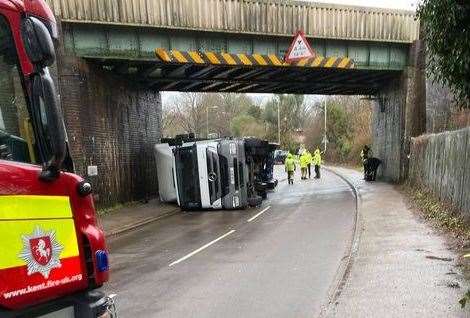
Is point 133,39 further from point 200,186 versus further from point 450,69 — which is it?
point 450,69

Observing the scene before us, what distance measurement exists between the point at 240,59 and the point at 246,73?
3.23 m

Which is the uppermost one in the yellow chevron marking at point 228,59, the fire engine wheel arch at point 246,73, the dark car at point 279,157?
the yellow chevron marking at point 228,59

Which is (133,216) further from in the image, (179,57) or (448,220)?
(448,220)

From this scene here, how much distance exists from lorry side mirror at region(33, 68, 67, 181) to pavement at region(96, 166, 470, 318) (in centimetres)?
357

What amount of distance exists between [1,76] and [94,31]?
47.6 feet

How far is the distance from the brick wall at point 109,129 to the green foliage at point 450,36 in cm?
1120

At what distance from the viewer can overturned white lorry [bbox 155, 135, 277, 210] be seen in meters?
17.5

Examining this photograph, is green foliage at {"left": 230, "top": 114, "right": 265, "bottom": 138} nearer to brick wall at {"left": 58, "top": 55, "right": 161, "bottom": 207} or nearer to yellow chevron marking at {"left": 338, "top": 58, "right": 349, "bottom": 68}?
brick wall at {"left": 58, "top": 55, "right": 161, "bottom": 207}

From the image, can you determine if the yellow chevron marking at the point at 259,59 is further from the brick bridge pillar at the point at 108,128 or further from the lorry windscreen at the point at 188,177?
the brick bridge pillar at the point at 108,128

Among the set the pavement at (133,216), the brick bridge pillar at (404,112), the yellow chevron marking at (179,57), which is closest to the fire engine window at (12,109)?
the pavement at (133,216)

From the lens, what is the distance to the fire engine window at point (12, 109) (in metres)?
3.24

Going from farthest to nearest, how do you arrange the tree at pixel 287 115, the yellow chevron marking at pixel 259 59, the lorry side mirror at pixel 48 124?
the tree at pixel 287 115 < the yellow chevron marking at pixel 259 59 < the lorry side mirror at pixel 48 124

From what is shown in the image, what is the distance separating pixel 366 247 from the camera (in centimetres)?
942

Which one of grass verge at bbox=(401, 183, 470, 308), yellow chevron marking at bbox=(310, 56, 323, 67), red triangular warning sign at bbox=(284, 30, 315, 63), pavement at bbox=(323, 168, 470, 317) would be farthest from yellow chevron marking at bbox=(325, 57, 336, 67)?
pavement at bbox=(323, 168, 470, 317)
